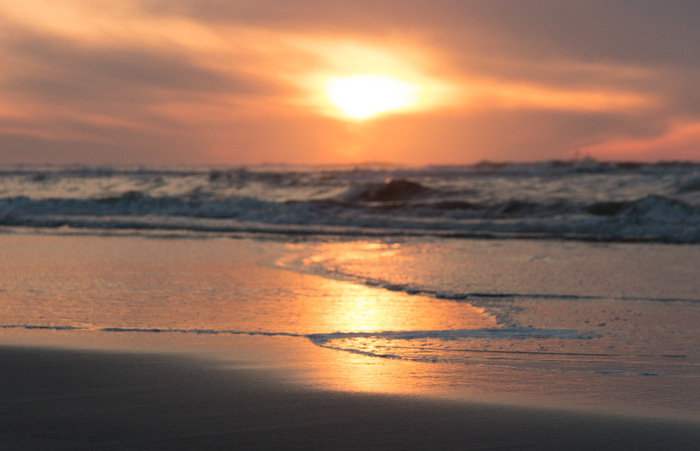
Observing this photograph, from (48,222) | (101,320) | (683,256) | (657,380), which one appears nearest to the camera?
(657,380)

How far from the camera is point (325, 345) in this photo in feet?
14.0

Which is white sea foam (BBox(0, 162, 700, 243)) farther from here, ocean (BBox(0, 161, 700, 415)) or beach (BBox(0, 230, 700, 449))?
beach (BBox(0, 230, 700, 449))

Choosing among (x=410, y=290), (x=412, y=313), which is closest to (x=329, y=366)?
(x=412, y=313)

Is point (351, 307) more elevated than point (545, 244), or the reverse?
point (545, 244)

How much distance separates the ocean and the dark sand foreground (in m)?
0.36

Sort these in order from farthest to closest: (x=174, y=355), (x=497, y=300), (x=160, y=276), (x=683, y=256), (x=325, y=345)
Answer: (x=683, y=256)
(x=160, y=276)
(x=497, y=300)
(x=325, y=345)
(x=174, y=355)

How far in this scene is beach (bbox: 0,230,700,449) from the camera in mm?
2748

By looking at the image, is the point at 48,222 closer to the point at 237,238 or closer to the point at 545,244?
the point at 237,238

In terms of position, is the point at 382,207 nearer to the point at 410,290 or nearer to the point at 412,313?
the point at 410,290

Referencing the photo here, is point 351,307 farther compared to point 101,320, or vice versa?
point 351,307

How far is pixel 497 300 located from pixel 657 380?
7.85 ft

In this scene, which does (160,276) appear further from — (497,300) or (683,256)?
(683,256)

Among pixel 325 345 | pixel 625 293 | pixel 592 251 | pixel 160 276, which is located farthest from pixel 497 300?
pixel 592 251

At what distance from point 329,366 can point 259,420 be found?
2.99ft
